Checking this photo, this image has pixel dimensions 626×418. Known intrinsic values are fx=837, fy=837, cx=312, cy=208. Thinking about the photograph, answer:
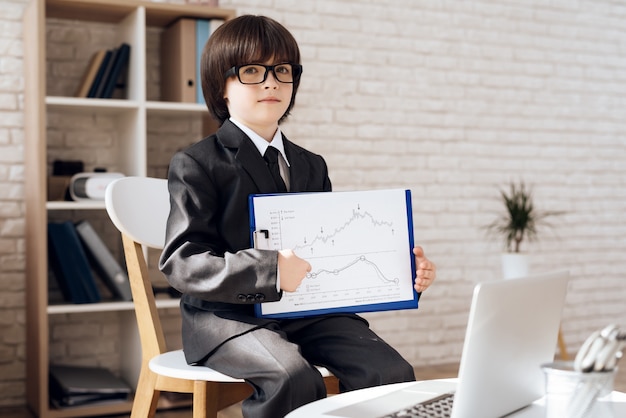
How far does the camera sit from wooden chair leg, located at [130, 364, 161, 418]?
1.78 metres

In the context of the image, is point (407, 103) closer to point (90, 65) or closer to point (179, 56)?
point (179, 56)

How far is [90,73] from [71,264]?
0.69 meters

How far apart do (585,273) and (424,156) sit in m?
1.14

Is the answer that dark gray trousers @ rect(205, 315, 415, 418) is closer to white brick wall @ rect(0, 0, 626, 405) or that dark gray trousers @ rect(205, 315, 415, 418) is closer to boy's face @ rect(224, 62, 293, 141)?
boy's face @ rect(224, 62, 293, 141)

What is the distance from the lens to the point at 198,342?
1.67m

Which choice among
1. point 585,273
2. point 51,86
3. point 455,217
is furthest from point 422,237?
point 51,86

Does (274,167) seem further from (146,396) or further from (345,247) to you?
(146,396)

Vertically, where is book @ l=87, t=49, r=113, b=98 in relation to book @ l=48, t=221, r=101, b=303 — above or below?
above

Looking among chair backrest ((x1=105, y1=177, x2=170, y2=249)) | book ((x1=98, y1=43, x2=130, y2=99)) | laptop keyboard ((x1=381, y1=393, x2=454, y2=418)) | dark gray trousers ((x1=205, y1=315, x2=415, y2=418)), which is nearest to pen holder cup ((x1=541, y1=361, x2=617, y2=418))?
laptop keyboard ((x1=381, y1=393, x2=454, y2=418))

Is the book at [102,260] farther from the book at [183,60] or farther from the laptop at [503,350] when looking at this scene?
the laptop at [503,350]

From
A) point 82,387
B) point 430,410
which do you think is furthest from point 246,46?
point 82,387

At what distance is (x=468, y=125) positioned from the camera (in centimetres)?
402

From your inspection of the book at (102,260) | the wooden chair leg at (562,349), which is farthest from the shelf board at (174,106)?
the wooden chair leg at (562,349)

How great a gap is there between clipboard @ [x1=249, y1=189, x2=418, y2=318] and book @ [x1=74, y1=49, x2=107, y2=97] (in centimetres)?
162
